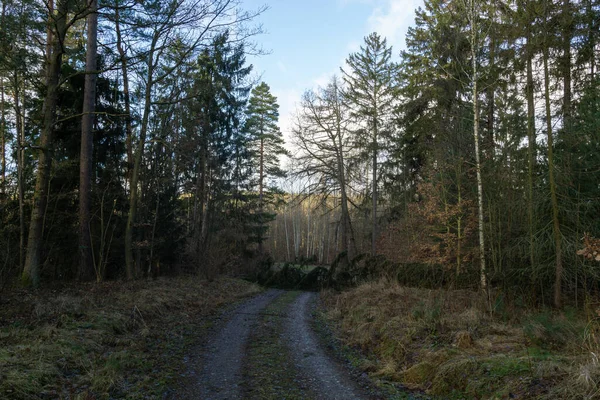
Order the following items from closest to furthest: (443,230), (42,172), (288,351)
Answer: (288,351) < (42,172) < (443,230)

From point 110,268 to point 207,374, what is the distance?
11633 mm

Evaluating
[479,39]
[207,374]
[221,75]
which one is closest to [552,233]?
[479,39]

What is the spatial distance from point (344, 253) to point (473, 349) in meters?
13.7

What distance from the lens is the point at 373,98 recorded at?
911 inches

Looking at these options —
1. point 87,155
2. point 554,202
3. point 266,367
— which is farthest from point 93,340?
point 554,202

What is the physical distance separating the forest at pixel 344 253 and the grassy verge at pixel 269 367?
0.08 metres

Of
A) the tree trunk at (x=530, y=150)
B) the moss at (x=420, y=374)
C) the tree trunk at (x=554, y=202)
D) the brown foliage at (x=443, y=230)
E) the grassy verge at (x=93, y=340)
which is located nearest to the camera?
the grassy verge at (x=93, y=340)

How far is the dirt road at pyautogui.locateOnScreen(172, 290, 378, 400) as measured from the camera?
5.40 metres

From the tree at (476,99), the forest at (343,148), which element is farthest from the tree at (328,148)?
the tree at (476,99)

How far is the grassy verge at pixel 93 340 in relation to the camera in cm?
494

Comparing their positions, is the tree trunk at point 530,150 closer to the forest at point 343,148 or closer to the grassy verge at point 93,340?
the forest at point 343,148

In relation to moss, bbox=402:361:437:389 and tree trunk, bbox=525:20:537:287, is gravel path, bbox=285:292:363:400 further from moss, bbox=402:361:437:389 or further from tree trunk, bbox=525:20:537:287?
tree trunk, bbox=525:20:537:287

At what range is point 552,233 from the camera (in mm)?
9773

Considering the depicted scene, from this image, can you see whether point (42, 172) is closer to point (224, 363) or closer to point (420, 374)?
point (224, 363)
